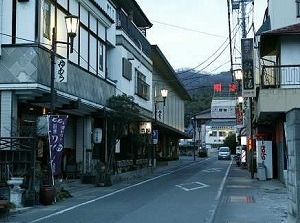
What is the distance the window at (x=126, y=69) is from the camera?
33.5 metres

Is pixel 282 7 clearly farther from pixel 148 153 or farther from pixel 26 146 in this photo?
pixel 148 153

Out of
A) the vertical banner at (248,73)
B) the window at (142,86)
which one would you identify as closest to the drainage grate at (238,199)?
the vertical banner at (248,73)

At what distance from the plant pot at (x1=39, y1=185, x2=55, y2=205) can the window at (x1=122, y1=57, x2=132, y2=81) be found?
17065mm

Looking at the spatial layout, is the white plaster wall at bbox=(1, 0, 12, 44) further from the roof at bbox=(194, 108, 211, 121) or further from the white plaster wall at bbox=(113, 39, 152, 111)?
the roof at bbox=(194, 108, 211, 121)

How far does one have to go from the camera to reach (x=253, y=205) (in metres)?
17.2

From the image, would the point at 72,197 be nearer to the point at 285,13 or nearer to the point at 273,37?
the point at 273,37

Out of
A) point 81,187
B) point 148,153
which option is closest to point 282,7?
point 81,187

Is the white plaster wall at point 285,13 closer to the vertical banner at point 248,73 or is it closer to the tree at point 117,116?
the vertical banner at point 248,73

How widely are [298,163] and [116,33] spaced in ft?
77.6

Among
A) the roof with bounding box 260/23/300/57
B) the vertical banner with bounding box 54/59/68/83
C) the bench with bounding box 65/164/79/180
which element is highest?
the roof with bounding box 260/23/300/57

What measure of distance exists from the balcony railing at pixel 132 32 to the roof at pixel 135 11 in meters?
1.19

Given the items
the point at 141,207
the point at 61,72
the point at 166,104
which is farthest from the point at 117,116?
the point at 166,104

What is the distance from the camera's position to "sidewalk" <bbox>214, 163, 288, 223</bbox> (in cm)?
1403

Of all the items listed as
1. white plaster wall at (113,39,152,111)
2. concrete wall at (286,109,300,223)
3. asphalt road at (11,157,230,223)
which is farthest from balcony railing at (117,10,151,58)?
concrete wall at (286,109,300,223)
